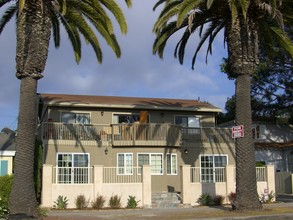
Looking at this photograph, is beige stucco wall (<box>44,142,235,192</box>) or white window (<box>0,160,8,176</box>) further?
beige stucco wall (<box>44,142,235,192</box>)

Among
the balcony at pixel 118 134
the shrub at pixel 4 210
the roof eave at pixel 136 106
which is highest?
the roof eave at pixel 136 106

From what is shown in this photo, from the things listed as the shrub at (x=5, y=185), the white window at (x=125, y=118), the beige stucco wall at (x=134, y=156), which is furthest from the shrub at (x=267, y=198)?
the shrub at (x=5, y=185)

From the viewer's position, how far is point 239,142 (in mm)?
19453

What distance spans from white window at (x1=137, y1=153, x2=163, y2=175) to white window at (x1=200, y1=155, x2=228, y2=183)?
8.85ft

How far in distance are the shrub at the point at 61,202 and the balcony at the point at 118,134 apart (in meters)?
5.39

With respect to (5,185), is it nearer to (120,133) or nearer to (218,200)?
(120,133)

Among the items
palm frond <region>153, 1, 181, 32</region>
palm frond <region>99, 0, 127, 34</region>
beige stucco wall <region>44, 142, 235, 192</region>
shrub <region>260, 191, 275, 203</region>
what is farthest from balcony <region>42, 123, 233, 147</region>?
palm frond <region>99, 0, 127, 34</region>

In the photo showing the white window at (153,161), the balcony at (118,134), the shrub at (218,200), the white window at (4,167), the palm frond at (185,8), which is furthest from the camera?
the white window at (153,161)

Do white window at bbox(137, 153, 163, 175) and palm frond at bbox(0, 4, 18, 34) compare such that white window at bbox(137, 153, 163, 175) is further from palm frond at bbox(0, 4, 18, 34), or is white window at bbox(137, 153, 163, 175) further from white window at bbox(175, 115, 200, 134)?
palm frond at bbox(0, 4, 18, 34)

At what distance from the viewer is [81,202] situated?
23.1 metres

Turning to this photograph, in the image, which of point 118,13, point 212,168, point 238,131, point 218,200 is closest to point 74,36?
point 118,13

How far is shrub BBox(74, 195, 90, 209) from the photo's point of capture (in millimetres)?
23016

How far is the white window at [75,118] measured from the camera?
3034 cm

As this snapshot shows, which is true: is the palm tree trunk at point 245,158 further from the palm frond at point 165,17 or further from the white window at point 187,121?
the white window at point 187,121
